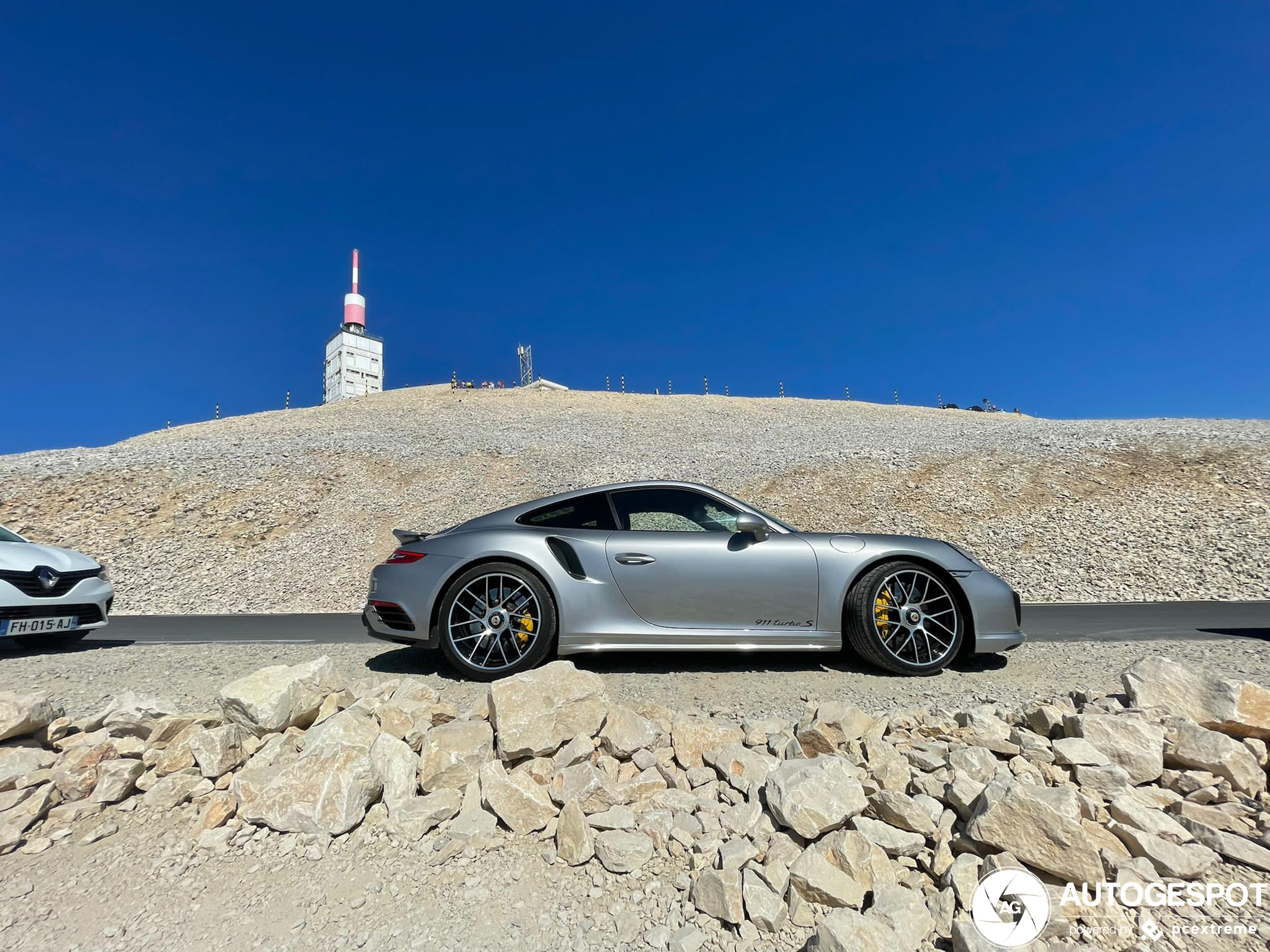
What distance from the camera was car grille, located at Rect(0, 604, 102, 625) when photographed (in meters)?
4.94

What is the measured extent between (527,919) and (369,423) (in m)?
26.2

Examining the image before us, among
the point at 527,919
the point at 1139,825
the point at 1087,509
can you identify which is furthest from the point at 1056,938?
the point at 1087,509

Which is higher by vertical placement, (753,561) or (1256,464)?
(1256,464)

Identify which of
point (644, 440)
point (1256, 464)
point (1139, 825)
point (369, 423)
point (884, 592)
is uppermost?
point (369, 423)

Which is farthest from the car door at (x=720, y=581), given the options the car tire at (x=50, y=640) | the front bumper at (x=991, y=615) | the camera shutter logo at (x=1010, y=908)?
the car tire at (x=50, y=640)

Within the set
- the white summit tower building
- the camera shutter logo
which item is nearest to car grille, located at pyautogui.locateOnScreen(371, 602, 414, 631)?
the camera shutter logo

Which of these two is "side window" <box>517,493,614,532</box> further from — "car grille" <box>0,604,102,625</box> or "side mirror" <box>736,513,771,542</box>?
"car grille" <box>0,604,102,625</box>

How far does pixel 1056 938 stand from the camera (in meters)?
1.71

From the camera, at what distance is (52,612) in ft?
16.9

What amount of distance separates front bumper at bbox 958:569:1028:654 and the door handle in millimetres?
2022

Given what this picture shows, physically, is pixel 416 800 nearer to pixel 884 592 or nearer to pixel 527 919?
pixel 527 919

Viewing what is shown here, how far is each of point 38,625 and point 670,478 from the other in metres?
12.1

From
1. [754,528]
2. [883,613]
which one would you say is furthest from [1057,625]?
[754,528]

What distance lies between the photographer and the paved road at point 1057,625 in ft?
17.1
